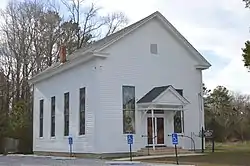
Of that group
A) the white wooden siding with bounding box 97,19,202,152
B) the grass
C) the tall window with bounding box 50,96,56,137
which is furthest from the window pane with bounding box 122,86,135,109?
the tall window with bounding box 50,96,56,137

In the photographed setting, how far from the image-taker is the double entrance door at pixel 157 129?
29.4 meters

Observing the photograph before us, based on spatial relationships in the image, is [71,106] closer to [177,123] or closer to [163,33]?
[177,123]

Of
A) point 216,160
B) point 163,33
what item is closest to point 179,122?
point 163,33

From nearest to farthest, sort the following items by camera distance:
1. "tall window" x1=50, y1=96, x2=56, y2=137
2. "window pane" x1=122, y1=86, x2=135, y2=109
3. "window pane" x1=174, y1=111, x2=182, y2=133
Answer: "window pane" x1=122, y1=86, x2=135, y2=109
"window pane" x1=174, y1=111, x2=182, y2=133
"tall window" x1=50, y1=96, x2=56, y2=137

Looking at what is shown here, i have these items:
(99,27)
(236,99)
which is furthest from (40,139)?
(236,99)

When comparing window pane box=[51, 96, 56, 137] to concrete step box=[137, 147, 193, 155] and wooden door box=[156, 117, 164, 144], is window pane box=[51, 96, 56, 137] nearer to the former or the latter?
concrete step box=[137, 147, 193, 155]

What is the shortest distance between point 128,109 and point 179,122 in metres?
3.95

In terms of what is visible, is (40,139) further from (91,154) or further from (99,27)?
(99,27)

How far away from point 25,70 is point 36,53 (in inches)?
80.2

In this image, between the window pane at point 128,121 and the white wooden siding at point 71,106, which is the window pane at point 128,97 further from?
the white wooden siding at point 71,106

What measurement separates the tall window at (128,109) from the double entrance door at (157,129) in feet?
4.01

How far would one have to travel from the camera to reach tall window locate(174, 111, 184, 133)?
3061 cm

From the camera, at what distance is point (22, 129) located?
41.5 m

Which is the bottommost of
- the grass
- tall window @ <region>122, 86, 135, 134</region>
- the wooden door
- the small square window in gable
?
the grass
